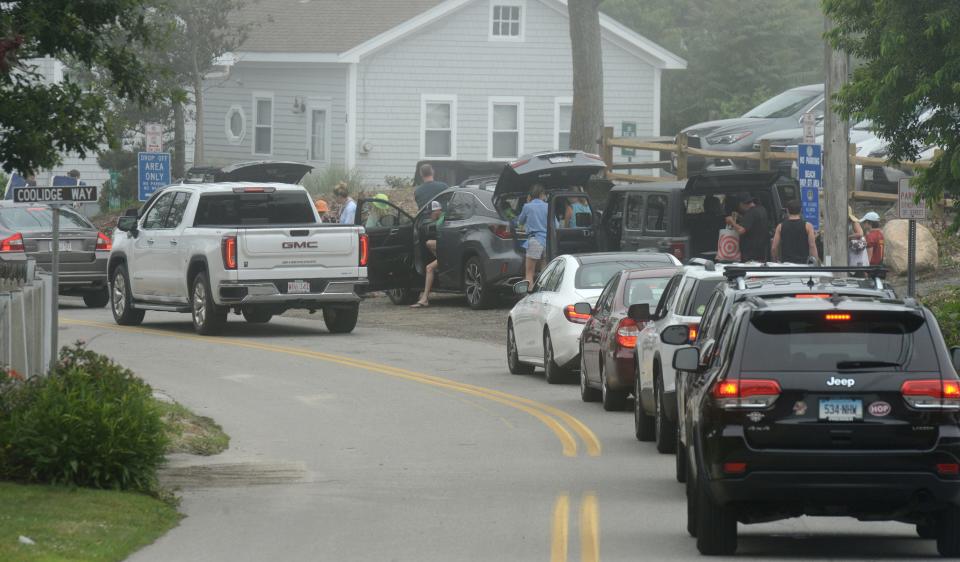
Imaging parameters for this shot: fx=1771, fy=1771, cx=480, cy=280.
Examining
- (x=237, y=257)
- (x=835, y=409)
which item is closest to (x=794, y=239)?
(x=237, y=257)

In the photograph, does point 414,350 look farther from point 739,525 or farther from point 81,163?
point 81,163

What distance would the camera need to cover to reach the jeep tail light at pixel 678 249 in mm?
25500

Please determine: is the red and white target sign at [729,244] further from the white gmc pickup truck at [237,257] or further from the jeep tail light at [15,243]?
the jeep tail light at [15,243]

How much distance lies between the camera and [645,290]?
17.9m

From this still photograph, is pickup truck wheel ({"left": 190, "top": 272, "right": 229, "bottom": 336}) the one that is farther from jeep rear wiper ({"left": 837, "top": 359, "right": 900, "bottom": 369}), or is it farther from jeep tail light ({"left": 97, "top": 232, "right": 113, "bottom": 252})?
jeep rear wiper ({"left": 837, "top": 359, "right": 900, "bottom": 369})

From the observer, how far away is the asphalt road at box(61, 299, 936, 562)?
10.7m

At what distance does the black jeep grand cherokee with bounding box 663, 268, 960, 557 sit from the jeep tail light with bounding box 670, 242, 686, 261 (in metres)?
15.7

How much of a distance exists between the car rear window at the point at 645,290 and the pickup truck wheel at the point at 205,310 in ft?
29.0

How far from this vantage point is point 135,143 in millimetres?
50625

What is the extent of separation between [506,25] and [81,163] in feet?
44.8

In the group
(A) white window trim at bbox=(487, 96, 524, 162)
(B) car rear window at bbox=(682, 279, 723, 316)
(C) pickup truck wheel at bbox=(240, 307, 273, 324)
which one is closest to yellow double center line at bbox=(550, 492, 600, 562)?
(B) car rear window at bbox=(682, 279, 723, 316)

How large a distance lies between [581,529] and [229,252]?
14.0 m

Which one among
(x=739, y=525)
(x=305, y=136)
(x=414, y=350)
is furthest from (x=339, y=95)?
(x=739, y=525)

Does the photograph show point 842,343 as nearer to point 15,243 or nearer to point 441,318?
point 441,318
